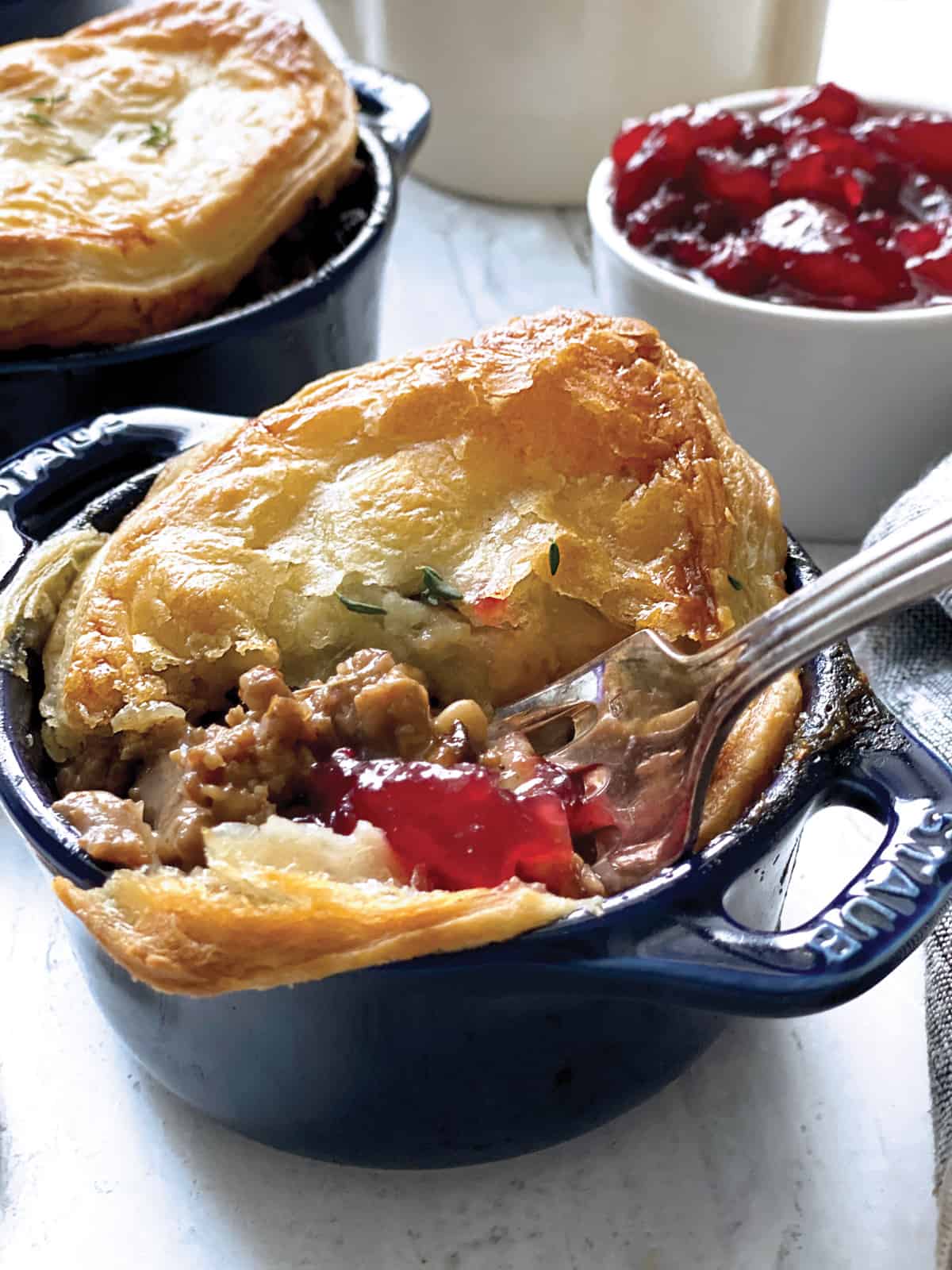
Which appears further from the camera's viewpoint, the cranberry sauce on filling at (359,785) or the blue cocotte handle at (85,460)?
the blue cocotte handle at (85,460)

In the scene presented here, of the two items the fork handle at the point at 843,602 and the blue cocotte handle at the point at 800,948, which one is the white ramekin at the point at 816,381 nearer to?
the fork handle at the point at 843,602

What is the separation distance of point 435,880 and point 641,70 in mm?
1740

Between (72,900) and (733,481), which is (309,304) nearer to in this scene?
(733,481)

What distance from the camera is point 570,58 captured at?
2.38 meters

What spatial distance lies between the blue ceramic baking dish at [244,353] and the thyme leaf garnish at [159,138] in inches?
8.1

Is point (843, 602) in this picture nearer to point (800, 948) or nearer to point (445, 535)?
point (800, 948)

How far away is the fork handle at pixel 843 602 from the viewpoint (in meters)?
1.06

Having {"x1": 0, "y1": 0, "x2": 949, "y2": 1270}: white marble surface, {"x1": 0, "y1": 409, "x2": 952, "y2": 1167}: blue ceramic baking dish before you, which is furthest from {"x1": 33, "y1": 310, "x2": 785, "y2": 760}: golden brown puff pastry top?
{"x1": 0, "y1": 0, "x2": 949, "y2": 1270}: white marble surface

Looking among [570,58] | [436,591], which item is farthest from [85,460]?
[570,58]

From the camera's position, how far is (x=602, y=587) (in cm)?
128

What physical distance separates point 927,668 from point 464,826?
2.35 ft

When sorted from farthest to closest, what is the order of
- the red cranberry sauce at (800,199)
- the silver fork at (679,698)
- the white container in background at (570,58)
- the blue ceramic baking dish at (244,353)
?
the white container in background at (570,58)
the red cranberry sauce at (800,199)
the blue ceramic baking dish at (244,353)
the silver fork at (679,698)

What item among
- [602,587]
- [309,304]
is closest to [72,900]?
[602,587]

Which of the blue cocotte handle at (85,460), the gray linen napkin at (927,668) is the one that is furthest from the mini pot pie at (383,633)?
the gray linen napkin at (927,668)
